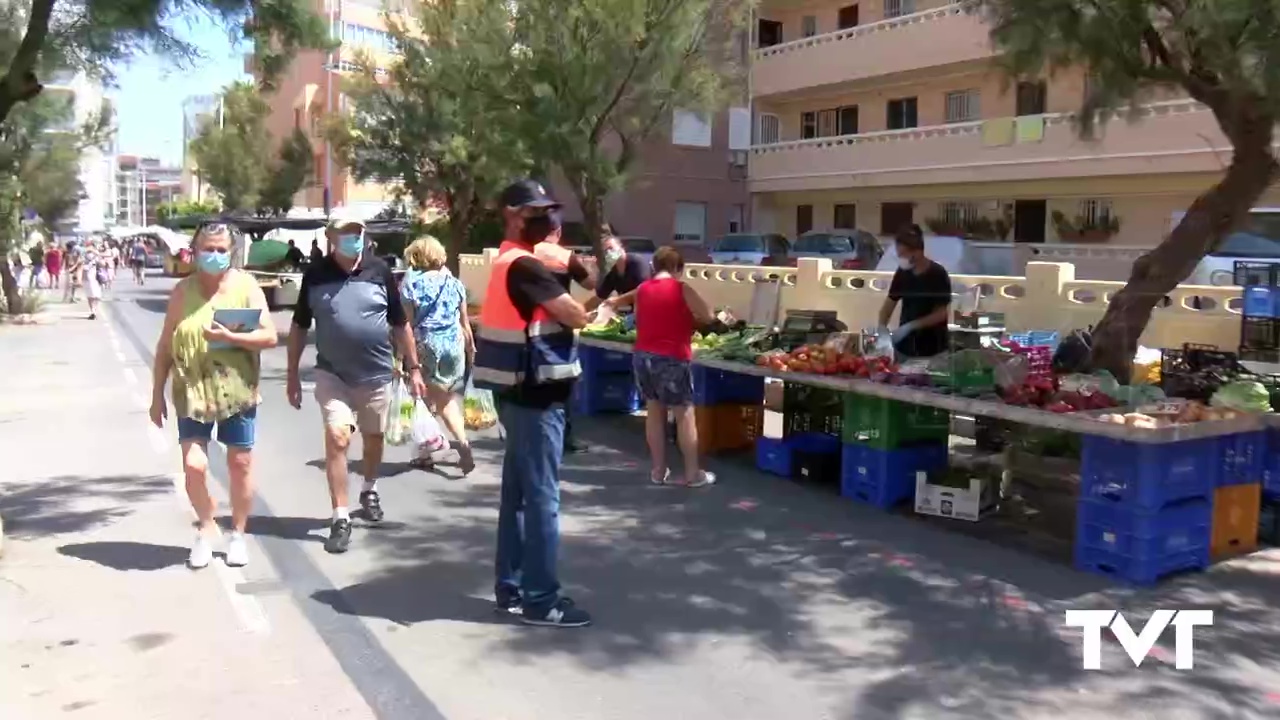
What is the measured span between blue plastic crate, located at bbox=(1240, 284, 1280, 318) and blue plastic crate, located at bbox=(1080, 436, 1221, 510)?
2840mm

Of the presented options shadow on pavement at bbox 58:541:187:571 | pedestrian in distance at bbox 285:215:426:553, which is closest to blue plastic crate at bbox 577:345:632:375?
pedestrian in distance at bbox 285:215:426:553

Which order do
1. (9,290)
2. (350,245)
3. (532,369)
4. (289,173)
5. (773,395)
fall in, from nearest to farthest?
(532,369) → (350,245) → (773,395) → (9,290) → (289,173)

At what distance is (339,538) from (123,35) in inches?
139

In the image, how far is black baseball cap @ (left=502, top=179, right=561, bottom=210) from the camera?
5.30m

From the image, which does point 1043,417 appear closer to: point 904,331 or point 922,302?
point 904,331

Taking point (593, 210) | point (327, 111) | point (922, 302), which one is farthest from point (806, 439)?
point (327, 111)

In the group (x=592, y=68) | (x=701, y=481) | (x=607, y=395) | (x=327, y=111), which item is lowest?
(x=701, y=481)

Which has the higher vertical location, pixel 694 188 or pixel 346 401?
pixel 694 188

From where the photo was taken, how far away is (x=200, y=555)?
6.38 metres

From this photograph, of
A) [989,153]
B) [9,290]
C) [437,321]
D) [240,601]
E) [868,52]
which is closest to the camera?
[240,601]

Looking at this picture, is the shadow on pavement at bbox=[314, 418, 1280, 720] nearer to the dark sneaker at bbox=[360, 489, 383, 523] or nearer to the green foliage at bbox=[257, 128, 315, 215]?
the dark sneaker at bbox=[360, 489, 383, 523]

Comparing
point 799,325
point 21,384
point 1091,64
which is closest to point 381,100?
point 21,384

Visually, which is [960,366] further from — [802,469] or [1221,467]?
[802,469]

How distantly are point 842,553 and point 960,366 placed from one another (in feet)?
4.39
